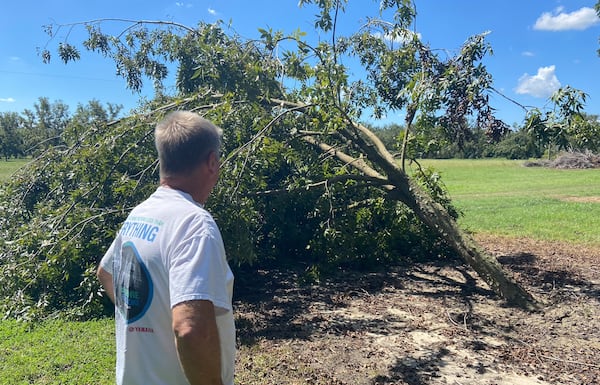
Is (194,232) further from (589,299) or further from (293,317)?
(589,299)

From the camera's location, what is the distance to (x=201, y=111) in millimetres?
5605

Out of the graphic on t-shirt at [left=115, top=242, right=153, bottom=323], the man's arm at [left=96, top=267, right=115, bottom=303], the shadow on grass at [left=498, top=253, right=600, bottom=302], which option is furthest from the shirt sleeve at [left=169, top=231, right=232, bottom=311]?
the shadow on grass at [left=498, top=253, right=600, bottom=302]

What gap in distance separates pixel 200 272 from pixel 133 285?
325 mm

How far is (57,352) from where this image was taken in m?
4.27

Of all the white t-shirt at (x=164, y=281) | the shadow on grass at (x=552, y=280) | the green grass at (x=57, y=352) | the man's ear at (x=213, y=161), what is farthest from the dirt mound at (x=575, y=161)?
the white t-shirt at (x=164, y=281)

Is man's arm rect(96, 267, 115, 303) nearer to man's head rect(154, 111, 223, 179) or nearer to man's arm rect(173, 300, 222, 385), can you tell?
man's head rect(154, 111, 223, 179)

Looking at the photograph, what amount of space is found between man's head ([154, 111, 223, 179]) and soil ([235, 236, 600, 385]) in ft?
8.41

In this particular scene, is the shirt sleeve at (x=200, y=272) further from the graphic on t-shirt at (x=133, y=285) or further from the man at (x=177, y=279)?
the graphic on t-shirt at (x=133, y=285)

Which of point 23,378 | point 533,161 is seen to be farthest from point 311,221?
point 533,161

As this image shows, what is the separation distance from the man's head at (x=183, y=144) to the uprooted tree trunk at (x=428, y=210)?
3.78 m

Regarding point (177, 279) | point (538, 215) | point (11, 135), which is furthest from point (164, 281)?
point (11, 135)

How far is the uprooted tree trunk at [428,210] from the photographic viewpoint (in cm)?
527

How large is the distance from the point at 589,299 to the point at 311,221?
3.72 m

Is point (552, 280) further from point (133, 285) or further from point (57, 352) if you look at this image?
point (133, 285)
